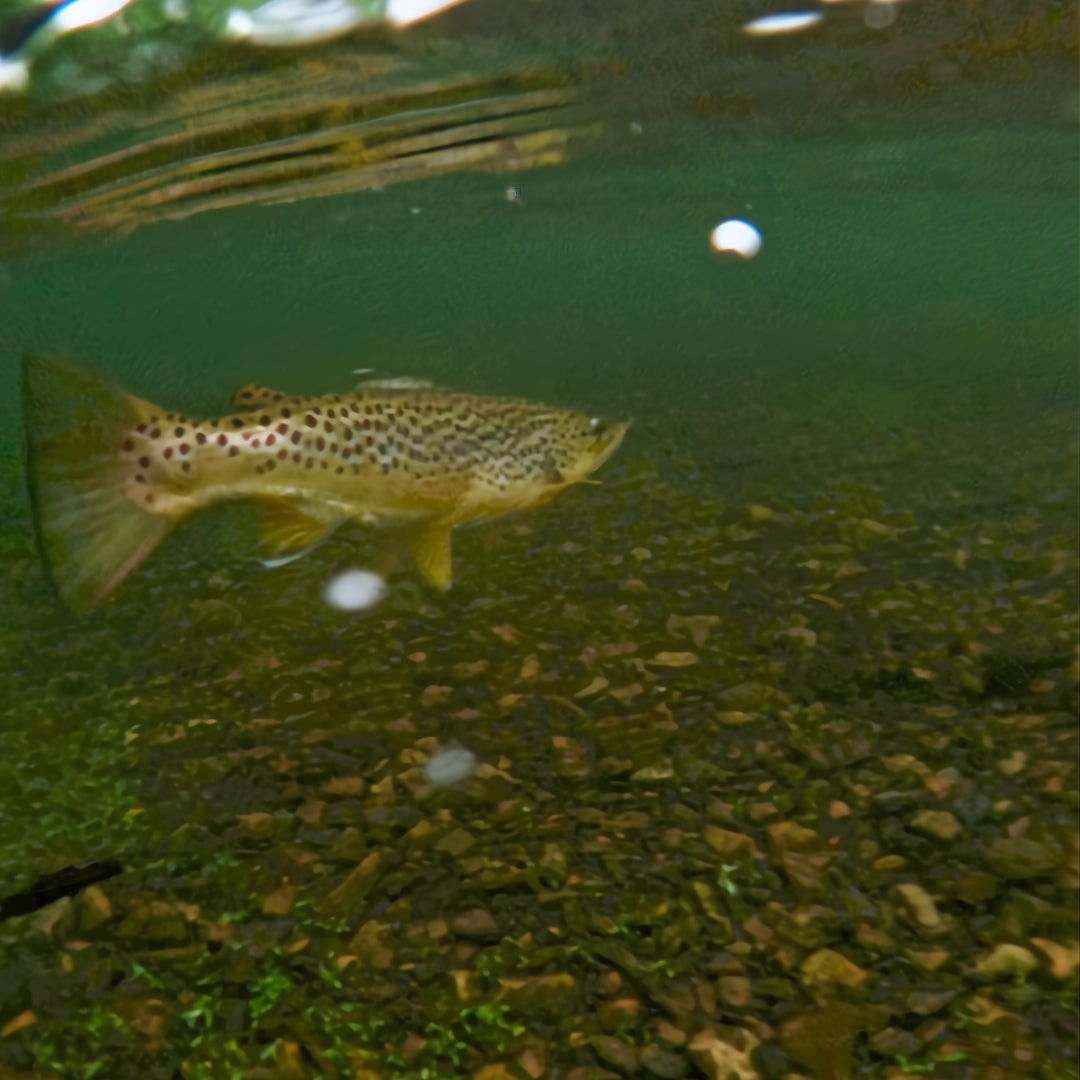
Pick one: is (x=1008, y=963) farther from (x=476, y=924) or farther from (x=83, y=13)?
(x=83, y=13)

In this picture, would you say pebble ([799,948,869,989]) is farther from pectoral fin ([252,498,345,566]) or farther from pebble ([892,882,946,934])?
pectoral fin ([252,498,345,566])

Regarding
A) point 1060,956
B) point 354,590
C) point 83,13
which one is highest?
point 83,13

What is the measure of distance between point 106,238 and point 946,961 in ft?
2.54

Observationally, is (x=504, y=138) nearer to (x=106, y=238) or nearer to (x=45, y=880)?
(x=106, y=238)

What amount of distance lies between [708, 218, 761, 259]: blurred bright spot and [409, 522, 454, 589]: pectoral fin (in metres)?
0.34

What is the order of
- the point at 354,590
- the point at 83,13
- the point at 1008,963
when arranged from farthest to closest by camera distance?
the point at 354,590, the point at 83,13, the point at 1008,963

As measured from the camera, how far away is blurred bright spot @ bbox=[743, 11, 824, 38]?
0.71 m

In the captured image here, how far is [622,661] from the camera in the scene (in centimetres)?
79

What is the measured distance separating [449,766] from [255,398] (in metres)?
0.30

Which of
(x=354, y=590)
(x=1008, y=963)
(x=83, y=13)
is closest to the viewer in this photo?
(x=1008, y=963)

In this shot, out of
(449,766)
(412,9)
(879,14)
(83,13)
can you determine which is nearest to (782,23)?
(879,14)

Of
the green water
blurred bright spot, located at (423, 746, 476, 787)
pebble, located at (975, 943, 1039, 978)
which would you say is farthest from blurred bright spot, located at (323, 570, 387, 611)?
pebble, located at (975, 943, 1039, 978)

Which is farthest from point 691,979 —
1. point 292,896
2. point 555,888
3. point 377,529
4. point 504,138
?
point 504,138

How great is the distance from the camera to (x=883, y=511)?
2.90ft
